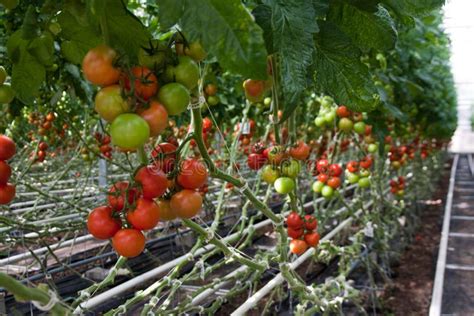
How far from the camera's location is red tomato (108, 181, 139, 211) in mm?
617

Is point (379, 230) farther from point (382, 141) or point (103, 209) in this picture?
point (103, 209)

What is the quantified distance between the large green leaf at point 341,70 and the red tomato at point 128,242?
0.35 metres

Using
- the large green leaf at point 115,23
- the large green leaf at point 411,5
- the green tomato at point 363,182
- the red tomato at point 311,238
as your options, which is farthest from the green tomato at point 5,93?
the green tomato at point 363,182

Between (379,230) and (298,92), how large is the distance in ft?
9.80

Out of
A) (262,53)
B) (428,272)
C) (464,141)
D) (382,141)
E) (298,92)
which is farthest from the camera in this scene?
(464,141)

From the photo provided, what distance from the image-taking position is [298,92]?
0.57 m

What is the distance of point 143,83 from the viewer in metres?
0.53

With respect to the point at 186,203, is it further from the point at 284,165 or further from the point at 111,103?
the point at 284,165

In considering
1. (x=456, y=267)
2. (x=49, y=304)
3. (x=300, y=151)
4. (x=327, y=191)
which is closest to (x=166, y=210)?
(x=49, y=304)

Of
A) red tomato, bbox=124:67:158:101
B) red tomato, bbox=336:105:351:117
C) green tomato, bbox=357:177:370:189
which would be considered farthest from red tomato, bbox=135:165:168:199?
green tomato, bbox=357:177:370:189

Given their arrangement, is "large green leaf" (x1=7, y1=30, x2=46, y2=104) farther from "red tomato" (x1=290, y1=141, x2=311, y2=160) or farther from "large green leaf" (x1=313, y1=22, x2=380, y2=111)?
"red tomato" (x1=290, y1=141, x2=311, y2=160)

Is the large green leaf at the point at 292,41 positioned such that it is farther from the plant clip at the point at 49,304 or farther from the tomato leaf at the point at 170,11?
the plant clip at the point at 49,304

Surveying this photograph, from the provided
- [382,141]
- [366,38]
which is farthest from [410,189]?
[366,38]

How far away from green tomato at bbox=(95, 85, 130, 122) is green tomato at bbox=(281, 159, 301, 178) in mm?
740
